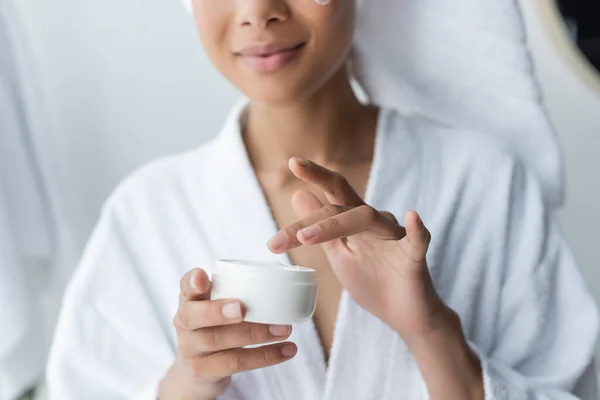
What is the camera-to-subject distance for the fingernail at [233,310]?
559 millimetres

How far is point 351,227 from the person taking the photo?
1.95ft

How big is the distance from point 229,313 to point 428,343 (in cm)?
25

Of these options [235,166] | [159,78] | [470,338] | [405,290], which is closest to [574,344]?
[470,338]

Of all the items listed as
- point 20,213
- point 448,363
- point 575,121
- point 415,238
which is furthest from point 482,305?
point 20,213

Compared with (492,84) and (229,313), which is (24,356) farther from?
(492,84)

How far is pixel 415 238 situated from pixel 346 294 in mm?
190

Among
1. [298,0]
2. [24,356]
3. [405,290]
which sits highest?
[298,0]

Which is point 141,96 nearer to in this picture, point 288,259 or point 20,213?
point 20,213

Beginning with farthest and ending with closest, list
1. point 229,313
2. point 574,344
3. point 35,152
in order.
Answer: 1. point 35,152
2. point 574,344
3. point 229,313

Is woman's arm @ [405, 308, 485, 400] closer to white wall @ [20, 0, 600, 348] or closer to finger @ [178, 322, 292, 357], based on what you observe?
finger @ [178, 322, 292, 357]

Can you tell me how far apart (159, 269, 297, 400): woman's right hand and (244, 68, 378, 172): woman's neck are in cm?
30

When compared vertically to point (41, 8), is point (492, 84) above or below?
below

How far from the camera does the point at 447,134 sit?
894mm

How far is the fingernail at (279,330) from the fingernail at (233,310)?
50 millimetres
